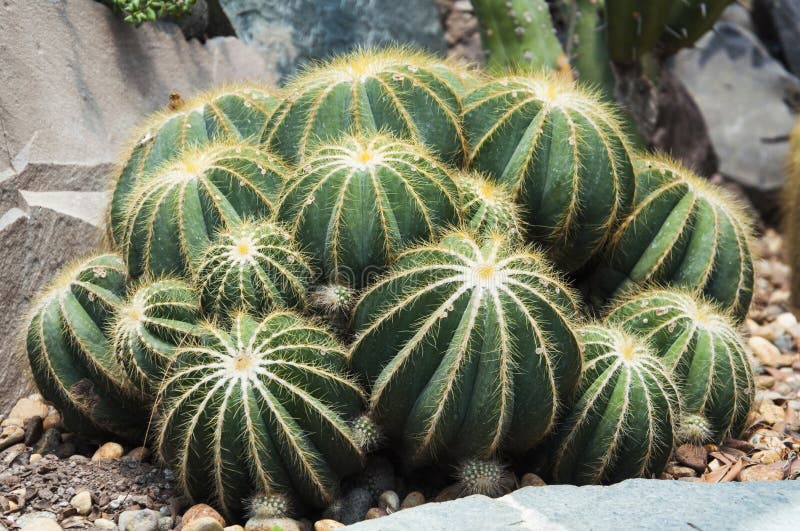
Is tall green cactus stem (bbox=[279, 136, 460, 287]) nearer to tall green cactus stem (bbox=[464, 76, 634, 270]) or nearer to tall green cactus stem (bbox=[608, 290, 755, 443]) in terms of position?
tall green cactus stem (bbox=[464, 76, 634, 270])

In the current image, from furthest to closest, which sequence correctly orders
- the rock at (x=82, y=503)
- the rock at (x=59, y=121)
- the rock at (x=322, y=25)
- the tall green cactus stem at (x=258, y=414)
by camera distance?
the rock at (x=322, y=25) → the rock at (x=59, y=121) → the rock at (x=82, y=503) → the tall green cactus stem at (x=258, y=414)

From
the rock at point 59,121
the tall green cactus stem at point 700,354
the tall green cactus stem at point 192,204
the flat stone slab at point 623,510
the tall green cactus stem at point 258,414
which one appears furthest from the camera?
the rock at point 59,121

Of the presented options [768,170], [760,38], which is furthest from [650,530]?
[760,38]

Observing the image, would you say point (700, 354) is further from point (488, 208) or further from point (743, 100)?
point (743, 100)

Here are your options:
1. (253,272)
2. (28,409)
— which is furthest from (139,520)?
(28,409)

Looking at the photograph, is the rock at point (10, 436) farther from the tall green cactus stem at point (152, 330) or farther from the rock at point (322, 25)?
the rock at point (322, 25)

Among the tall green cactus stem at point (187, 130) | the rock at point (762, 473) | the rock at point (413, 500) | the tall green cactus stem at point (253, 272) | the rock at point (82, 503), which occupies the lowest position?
the rock at point (762, 473)

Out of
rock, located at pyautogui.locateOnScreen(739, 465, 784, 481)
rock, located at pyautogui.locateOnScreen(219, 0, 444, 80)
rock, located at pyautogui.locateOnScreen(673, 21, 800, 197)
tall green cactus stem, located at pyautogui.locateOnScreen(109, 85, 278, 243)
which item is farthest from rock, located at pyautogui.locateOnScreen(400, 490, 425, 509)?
rock, located at pyautogui.locateOnScreen(673, 21, 800, 197)

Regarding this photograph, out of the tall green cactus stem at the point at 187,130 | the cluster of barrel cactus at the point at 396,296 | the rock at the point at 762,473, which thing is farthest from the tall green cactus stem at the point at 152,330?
the rock at the point at 762,473
